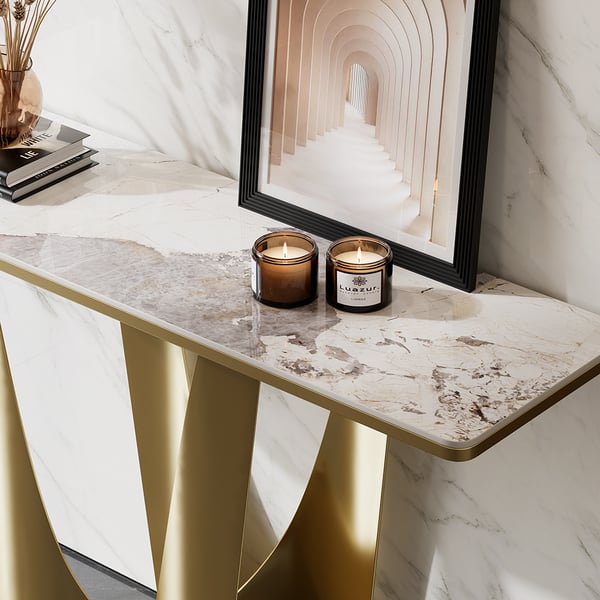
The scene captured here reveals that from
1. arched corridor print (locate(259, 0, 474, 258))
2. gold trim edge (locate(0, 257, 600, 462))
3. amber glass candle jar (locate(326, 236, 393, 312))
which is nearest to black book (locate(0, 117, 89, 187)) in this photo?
gold trim edge (locate(0, 257, 600, 462))

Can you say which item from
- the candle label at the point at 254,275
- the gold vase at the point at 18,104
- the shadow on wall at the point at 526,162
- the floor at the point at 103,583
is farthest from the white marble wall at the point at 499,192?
the floor at the point at 103,583

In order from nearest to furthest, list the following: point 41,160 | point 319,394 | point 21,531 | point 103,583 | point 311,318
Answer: point 319,394, point 311,318, point 41,160, point 21,531, point 103,583

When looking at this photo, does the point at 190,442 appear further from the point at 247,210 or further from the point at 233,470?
the point at 247,210

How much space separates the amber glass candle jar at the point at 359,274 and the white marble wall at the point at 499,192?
0.41ft

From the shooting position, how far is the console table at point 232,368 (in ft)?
3.16

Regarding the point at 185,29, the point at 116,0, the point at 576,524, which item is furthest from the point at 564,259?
the point at 116,0

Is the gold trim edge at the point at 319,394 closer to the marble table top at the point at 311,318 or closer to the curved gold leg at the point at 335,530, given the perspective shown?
the marble table top at the point at 311,318

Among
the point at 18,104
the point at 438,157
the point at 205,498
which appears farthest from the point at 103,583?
the point at 438,157

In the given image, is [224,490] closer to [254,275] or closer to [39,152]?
[254,275]

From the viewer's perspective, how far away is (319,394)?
949 mm

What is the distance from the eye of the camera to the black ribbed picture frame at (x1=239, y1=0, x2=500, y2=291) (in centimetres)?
98

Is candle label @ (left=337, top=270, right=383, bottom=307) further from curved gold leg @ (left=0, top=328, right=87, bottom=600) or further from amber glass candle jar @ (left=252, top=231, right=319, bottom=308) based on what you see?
curved gold leg @ (left=0, top=328, right=87, bottom=600)

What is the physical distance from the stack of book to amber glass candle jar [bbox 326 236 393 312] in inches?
16.4

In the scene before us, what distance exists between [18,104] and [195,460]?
1.65 ft
